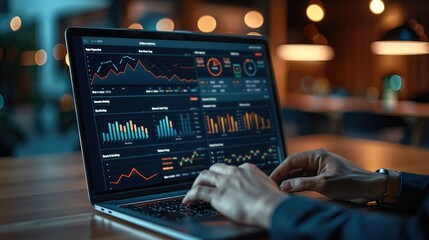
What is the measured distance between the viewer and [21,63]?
5.63 m

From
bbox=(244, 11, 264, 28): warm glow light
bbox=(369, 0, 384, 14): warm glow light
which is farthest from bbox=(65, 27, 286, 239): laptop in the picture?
bbox=(244, 11, 264, 28): warm glow light

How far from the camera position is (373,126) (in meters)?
5.23

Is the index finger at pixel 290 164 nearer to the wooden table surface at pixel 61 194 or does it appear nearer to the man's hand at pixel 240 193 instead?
the man's hand at pixel 240 193

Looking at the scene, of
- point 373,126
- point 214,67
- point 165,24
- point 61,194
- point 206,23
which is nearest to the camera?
point 61,194

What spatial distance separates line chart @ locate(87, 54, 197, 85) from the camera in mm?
1154

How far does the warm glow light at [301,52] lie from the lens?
8.27 m

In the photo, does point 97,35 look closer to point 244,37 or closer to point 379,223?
point 244,37

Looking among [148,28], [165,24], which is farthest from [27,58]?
[165,24]

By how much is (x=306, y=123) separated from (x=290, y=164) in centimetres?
485

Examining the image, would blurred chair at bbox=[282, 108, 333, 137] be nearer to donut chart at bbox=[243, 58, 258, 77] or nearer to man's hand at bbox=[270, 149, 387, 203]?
donut chart at bbox=[243, 58, 258, 77]

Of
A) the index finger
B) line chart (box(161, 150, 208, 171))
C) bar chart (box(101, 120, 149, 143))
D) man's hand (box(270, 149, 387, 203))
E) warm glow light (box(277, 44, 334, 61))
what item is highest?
warm glow light (box(277, 44, 334, 61))

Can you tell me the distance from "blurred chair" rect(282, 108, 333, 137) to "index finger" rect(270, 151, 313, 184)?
4721mm

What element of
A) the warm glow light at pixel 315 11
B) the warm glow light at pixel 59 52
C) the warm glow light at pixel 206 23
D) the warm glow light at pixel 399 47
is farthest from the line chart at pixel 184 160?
the warm glow light at pixel 206 23

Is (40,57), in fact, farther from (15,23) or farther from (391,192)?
(391,192)
